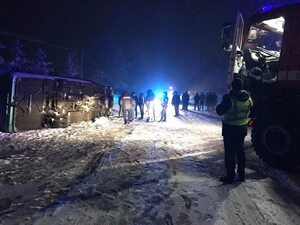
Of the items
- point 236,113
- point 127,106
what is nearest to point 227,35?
point 236,113

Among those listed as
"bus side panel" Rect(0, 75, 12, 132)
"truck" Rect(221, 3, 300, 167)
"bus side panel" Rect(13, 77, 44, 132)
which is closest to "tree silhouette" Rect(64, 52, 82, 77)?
"bus side panel" Rect(13, 77, 44, 132)

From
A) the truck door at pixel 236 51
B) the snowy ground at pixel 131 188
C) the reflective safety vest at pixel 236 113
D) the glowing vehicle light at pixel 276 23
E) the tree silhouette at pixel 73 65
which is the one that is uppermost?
the tree silhouette at pixel 73 65

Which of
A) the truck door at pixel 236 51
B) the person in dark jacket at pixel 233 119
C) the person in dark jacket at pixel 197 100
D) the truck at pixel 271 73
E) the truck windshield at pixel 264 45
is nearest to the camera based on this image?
the person in dark jacket at pixel 233 119

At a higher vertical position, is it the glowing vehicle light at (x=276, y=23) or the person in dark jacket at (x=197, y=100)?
the glowing vehicle light at (x=276, y=23)

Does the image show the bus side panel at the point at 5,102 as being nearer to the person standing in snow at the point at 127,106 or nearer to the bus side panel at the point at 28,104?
the bus side panel at the point at 28,104

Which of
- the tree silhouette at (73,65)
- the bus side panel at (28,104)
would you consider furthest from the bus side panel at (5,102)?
the tree silhouette at (73,65)

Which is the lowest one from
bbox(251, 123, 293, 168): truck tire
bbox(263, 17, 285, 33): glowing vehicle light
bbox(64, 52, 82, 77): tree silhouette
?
bbox(251, 123, 293, 168): truck tire

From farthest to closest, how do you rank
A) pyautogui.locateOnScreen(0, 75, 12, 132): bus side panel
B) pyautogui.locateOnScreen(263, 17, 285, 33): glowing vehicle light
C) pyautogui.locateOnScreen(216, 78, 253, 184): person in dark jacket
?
pyautogui.locateOnScreen(0, 75, 12, 132): bus side panel < pyautogui.locateOnScreen(263, 17, 285, 33): glowing vehicle light < pyautogui.locateOnScreen(216, 78, 253, 184): person in dark jacket

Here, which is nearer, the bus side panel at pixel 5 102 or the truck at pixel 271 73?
the truck at pixel 271 73

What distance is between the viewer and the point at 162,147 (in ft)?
31.1

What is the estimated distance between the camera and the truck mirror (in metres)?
8.27

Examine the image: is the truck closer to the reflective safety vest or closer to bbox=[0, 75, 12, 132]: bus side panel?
the reflective safety vest

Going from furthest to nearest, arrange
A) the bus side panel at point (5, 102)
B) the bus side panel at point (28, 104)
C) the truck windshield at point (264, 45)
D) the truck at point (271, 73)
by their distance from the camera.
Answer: the bus side panel at point (28, 104) < the bus side panel at point (5, 102) < the truck windshield at point (264, 45) < the truck at point (271, 73)

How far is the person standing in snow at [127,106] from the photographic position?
16650 mm
